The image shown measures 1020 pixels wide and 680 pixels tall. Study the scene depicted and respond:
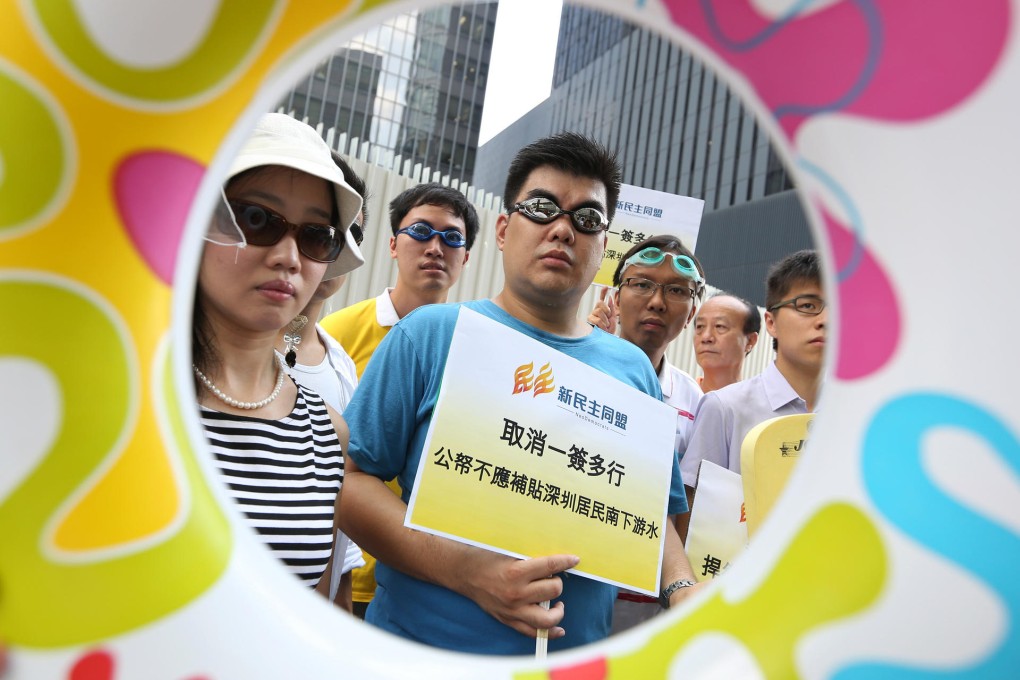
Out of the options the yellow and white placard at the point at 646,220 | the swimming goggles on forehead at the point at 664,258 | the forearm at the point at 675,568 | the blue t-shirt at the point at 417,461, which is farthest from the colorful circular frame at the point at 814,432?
the yellow and white placard at the point at 646,220

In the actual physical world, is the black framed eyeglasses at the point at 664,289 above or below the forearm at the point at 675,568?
above

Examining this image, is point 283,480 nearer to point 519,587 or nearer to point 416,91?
point 519,587

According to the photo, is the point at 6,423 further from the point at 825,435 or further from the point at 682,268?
the point at 682,268

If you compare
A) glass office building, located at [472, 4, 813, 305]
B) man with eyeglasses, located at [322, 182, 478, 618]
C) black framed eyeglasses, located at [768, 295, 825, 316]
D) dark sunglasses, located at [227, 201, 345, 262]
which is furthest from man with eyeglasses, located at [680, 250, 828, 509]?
glass office building, located at [472, 4, 813, 305]

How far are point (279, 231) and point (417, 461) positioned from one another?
37 centimetres

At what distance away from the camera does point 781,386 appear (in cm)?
148

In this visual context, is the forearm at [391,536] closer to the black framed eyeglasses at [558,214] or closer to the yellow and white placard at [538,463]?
the yellow and white placard at [538,463]

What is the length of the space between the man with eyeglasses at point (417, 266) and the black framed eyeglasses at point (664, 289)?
0.51 m

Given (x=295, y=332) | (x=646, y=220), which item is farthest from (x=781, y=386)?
(x=646, y=220)

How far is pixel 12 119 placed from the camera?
0.47 m

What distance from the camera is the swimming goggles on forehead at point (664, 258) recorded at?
1.76 meters

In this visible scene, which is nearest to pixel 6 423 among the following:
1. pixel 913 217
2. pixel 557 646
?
pixel 913 217

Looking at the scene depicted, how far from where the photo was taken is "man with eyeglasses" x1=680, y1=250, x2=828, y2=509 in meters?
1.46

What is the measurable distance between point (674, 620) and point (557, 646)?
494 millimetres
